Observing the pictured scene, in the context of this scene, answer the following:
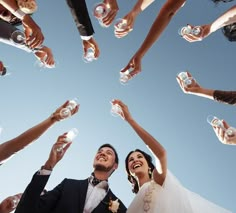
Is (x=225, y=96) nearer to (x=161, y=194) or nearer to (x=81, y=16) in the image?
(x=161, y=194)

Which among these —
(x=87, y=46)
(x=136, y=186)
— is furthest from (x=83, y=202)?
(x=87, y=46)

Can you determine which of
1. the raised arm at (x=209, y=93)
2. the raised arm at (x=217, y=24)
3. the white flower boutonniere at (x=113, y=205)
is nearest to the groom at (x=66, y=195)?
the white flower boutonniere at (x=113, y=205)

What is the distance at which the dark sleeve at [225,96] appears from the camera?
4.43m

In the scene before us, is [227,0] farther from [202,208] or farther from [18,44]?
[18,44]

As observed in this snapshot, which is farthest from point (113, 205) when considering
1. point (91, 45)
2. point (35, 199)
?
point (91, 45)

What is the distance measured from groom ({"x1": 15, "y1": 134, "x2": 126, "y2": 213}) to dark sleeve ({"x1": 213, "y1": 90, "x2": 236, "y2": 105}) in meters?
1.93

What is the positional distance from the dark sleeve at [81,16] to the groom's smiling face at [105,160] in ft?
6.07

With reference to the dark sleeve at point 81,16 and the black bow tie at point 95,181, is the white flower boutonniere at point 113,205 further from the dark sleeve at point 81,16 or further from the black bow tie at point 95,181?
the dark sleeve at point 81,16

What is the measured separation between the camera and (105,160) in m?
5.05

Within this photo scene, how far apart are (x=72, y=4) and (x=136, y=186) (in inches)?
103

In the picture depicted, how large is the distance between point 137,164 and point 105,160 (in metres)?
0.60

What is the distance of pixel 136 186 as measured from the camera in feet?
15.6

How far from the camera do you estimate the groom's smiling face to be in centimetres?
491

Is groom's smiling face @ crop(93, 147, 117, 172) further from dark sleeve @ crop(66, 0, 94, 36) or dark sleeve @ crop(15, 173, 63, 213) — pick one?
dark sleeve @ crop(66, 0, 94, 36)
